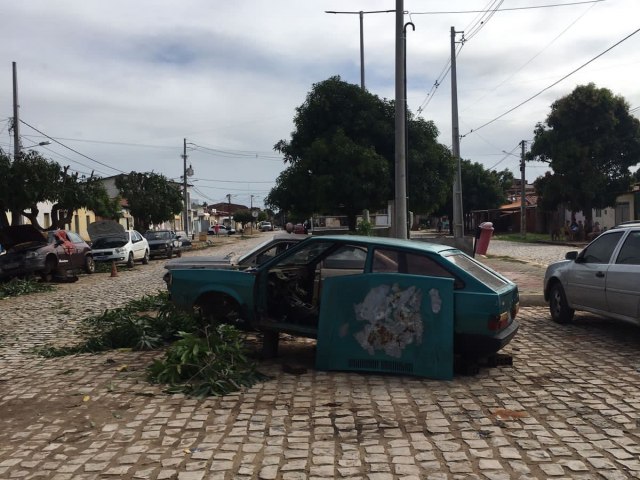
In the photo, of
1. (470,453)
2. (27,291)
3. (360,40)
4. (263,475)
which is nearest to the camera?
(263,475)

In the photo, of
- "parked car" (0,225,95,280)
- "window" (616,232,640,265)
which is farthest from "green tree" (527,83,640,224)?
"window" (616,232,640,265)

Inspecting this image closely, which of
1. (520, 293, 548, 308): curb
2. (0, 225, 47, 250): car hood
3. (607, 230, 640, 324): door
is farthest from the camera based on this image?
(0, 225, 47, 250): car hood

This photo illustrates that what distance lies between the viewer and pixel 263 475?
160 inches

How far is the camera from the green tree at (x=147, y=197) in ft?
132

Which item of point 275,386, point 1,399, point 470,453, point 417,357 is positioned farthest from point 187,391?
point 470,453

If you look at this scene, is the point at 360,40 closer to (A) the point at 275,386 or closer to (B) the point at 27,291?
(B) the point at 27,291

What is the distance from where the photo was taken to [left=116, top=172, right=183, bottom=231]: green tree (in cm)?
4009

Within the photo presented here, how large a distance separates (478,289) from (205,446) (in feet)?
10.5

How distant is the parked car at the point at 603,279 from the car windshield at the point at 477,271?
1.91 m

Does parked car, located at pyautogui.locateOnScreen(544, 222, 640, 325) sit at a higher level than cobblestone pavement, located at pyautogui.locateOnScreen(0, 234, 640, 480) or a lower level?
higher

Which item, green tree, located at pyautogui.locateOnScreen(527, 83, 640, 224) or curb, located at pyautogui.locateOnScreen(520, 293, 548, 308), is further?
green tree, located at pyautogui.locateOnScreen(527, 83, 640, 224)

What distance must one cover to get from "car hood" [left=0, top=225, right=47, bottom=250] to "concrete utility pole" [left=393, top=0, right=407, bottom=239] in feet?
36.4

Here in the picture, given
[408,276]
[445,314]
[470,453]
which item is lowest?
[470,453]

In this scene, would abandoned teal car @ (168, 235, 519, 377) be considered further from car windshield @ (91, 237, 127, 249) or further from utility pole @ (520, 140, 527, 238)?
utility pole @ (520, 140, 527, 238)
